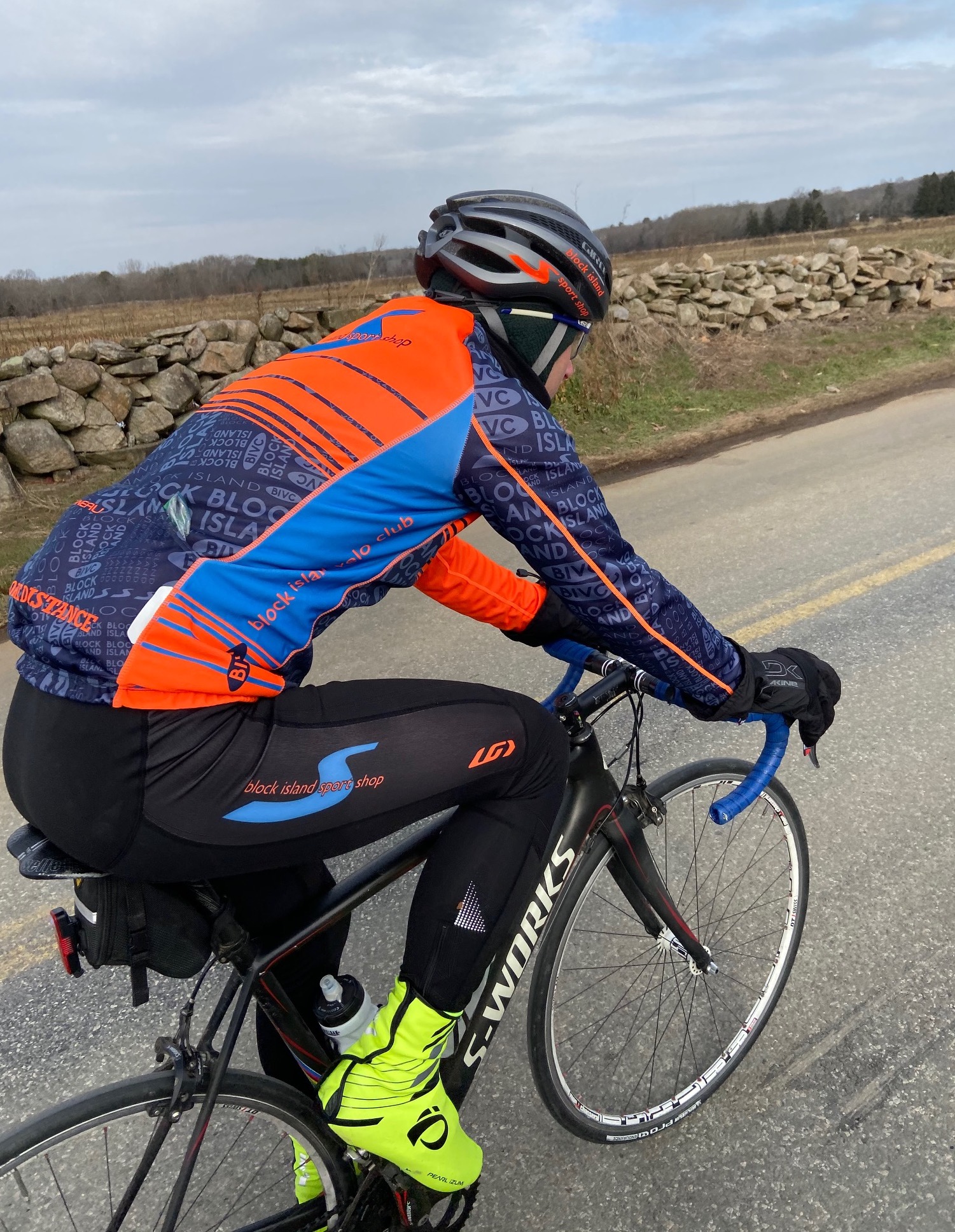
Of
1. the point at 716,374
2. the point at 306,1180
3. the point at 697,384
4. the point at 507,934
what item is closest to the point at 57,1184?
the point at 306,1180

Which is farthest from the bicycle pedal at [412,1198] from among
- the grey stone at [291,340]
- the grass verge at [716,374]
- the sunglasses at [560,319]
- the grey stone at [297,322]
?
the grey stone at [297,322]

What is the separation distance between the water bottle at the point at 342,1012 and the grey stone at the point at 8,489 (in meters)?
7.72

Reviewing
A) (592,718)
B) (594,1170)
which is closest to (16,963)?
(594,1170)

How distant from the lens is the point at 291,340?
1077 centimetres

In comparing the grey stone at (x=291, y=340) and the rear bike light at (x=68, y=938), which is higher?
the grey stone at (x=291, y=340)

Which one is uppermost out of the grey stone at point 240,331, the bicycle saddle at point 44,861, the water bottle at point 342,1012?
the grey stone at point 240,331

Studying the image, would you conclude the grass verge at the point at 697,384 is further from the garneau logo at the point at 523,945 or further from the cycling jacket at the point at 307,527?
the garneau logo at the point at 523,945

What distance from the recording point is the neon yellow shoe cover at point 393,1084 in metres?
1.67

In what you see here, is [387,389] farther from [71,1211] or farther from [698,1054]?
[698,1054]

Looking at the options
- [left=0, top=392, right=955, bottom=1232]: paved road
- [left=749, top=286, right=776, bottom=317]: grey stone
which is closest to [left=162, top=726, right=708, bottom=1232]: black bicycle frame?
[left=0, top=392, right=955, bottom=1232]: paved road

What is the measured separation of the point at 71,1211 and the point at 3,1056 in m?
1.13

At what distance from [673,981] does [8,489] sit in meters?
7.77

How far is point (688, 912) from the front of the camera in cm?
258

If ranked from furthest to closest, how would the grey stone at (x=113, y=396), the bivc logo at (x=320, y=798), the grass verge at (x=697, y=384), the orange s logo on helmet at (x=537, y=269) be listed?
1. the grey stone at (x=113, y=396)
2. the grass verge at (x=697, y=384)
3. the orange s logo on helmet at (x=537, y=269)
4. the bivc logo at (x=320, y=798)
